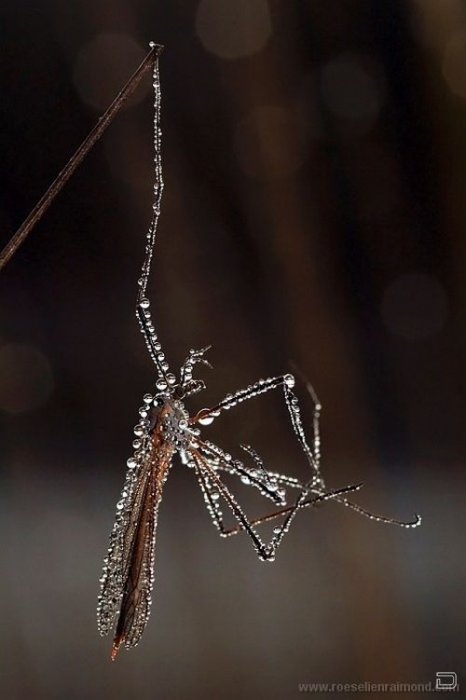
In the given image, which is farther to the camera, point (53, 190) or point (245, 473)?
point (245, 473)

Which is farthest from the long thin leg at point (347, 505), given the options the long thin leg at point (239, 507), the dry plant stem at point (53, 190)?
the dry plant stem at point (53, 190)

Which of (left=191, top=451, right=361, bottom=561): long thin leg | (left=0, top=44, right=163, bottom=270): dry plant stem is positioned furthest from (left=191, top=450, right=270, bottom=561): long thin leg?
(left=0, top=44, right=163, bottom=270): dry plant stem

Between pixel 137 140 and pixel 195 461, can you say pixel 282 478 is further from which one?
pixel 137 140

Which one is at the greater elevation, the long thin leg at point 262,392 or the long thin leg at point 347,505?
the long thin leg at point 262,392

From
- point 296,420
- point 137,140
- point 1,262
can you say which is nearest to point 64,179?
point 1,262

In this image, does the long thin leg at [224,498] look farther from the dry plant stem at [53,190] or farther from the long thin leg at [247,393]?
the dry plant stem at [53,190]

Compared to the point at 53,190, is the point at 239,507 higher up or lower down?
lower down

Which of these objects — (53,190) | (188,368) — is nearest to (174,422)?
(188,368)

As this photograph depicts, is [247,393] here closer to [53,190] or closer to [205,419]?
[205,419]
